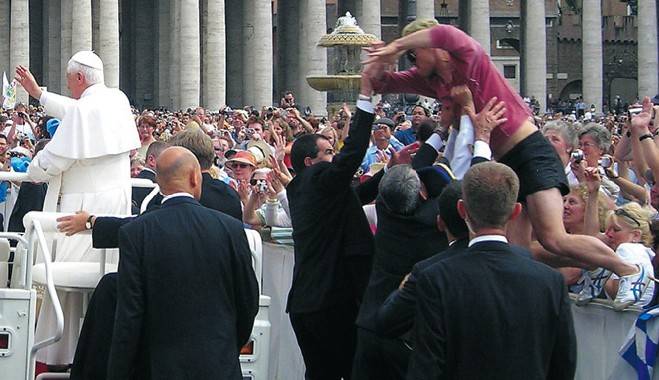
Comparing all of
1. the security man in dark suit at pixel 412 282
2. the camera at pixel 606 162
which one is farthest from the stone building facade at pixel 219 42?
the security man in dark suit at pixel 412 282

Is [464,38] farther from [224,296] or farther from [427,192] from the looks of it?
[224,296]

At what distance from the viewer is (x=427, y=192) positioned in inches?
366

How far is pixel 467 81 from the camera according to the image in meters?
8.98

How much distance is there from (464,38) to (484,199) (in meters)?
2.10

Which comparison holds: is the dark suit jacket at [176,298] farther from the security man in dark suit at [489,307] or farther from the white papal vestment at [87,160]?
the white papal vestment at [87,160]

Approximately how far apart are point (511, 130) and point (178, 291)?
2.29 metres

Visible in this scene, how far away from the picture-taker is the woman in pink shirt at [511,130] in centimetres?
871

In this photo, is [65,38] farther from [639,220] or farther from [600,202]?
[639,220]

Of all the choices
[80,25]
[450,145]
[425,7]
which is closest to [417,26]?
[450,145]

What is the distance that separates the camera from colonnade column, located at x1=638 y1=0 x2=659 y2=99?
70.8m

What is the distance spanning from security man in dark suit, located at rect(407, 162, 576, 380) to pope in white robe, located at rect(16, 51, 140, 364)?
3.94m

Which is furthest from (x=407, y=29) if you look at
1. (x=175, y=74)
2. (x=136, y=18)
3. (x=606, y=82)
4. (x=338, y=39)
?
(x=606, y=82)

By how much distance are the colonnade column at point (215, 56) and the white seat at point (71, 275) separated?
54.1 metres

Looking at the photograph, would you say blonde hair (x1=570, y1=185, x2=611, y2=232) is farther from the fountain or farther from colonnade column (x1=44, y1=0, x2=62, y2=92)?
colonnade column (x1=44, y1=0, x2=62, y2=92)
